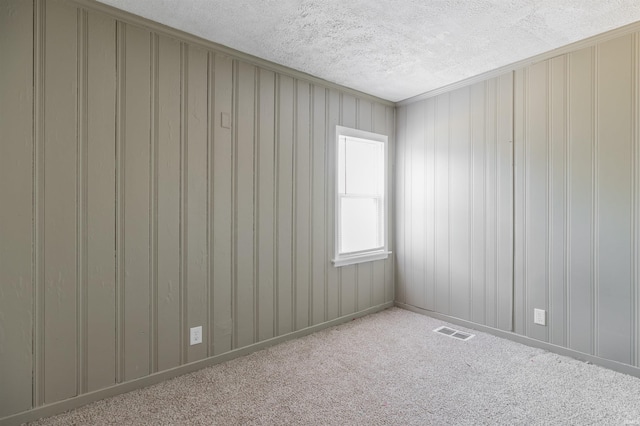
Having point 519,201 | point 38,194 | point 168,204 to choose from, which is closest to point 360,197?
point 519,201

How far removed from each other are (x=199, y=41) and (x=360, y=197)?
86.1 inches

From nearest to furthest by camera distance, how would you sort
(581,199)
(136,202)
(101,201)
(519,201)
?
(101,201), (136,202), (581,199), (519,201)

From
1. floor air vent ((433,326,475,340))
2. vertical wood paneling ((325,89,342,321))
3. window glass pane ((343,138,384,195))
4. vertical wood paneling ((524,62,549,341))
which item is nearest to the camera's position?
vertical wood paneling ((524,62,549,341))

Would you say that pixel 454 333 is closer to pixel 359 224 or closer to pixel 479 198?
pixel 479 198

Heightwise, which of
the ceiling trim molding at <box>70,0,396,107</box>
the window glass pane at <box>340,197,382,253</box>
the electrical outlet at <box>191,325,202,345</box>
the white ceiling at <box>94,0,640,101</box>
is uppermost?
the white ceiling at <box>94,0,640,101</box>

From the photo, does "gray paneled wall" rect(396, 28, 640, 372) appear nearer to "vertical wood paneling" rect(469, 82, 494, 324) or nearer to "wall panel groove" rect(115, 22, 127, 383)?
"vertical wood paneling" rect(469, 82, 494, 324)

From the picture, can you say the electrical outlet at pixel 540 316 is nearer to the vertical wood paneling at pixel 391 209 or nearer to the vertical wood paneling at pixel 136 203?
the vertical wood paneling at pixel 391 209

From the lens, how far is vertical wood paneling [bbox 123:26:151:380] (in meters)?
2.31

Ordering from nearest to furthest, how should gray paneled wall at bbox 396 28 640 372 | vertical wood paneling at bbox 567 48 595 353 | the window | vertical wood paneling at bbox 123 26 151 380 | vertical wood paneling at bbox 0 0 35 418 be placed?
vertical wood paneling at bbox 0 0 35 418
vertical wood paneling at bbox 123 26 151 380
gray paneled wall at bbox 396 28 640 372
vertical wood paneling at bbox 567 48 595 353
the window

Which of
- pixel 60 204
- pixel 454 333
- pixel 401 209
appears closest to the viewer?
pixel 60 204

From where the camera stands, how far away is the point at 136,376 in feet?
7.65

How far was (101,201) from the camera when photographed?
221cm

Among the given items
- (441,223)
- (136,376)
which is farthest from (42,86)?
(441,223)

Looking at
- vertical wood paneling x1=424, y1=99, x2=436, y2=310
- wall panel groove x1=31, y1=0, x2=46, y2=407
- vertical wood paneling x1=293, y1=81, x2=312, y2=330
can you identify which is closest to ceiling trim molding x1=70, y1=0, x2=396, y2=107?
vertical wood paneling x1=293, y1=81, x2=312, y2=330
